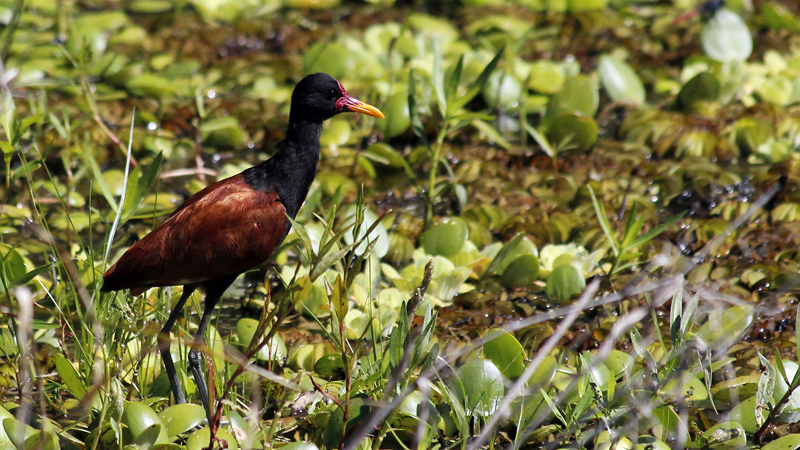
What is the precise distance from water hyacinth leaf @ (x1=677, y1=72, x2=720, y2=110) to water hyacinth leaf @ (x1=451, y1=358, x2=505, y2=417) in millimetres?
3348

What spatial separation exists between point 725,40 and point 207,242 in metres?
4.43

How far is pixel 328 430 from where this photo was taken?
114 inches

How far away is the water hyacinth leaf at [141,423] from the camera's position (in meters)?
2.76

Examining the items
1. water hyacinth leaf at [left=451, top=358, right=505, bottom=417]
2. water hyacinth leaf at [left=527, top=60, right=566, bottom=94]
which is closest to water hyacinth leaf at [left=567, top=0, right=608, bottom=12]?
water hyacinth leaf at [left=527, top=60, right=566, bottom=94]

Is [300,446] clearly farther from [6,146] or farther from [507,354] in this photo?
[6,146]

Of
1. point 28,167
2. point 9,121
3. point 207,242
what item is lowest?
point 207,242

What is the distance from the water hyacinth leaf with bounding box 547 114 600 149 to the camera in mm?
5094

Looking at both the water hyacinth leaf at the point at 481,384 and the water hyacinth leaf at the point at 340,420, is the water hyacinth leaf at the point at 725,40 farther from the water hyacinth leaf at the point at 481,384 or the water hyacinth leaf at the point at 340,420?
the water hyacinth leaf at the point at 340,420

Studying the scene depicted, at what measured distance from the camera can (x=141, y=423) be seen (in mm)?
2773

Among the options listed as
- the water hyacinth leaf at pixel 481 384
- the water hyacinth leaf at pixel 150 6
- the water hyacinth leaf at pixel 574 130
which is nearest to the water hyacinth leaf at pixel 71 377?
the water hyacinth leaf at pixel 481 384

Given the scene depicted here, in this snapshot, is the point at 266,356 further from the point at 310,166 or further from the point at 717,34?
the point at 717,34

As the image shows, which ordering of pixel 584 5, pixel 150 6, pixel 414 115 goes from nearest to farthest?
pixel 414 115 < pixel 584 5 < pixel 150 6

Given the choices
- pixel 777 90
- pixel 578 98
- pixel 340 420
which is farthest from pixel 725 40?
pixel 340 420

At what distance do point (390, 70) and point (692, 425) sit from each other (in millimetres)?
3563
